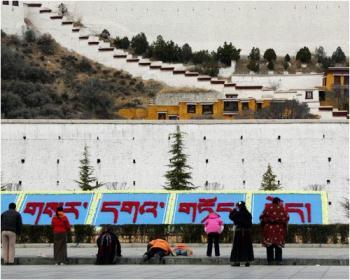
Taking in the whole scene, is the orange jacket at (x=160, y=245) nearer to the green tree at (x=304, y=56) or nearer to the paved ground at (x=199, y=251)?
the paved ground at (x=199, y=251)

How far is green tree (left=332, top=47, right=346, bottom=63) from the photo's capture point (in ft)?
250

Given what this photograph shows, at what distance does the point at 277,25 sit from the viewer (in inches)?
3172

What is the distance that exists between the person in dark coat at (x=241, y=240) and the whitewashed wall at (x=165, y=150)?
81.4 ft

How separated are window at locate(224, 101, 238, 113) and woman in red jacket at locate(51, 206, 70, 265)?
1855 inches

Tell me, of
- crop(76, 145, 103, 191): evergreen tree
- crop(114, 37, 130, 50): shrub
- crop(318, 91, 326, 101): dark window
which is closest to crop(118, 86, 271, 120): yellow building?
crop(318, 91, 326, 101): dark window

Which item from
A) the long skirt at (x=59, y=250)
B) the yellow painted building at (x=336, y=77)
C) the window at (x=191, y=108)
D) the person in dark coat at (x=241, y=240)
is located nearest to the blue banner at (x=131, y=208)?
the long skirt at (x=59, y=250)

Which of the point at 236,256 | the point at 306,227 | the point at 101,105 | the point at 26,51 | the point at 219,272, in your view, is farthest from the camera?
the point at 26,51

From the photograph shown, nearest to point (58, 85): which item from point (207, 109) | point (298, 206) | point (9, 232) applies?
point (207, 109)

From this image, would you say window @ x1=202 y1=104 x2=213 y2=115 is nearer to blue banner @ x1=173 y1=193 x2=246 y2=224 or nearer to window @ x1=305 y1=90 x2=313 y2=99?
window @ x1=305 y1=90 x2=313 y2=99

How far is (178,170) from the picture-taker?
3850 cm

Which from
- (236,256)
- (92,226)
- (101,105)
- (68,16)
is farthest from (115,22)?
(236,256)

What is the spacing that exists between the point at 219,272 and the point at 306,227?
5928 millimetres

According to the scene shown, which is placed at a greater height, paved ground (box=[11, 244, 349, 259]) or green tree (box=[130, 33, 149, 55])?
green tree (box=[130, 33, 149, 55])

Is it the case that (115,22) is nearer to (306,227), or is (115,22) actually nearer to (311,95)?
(311,95)
